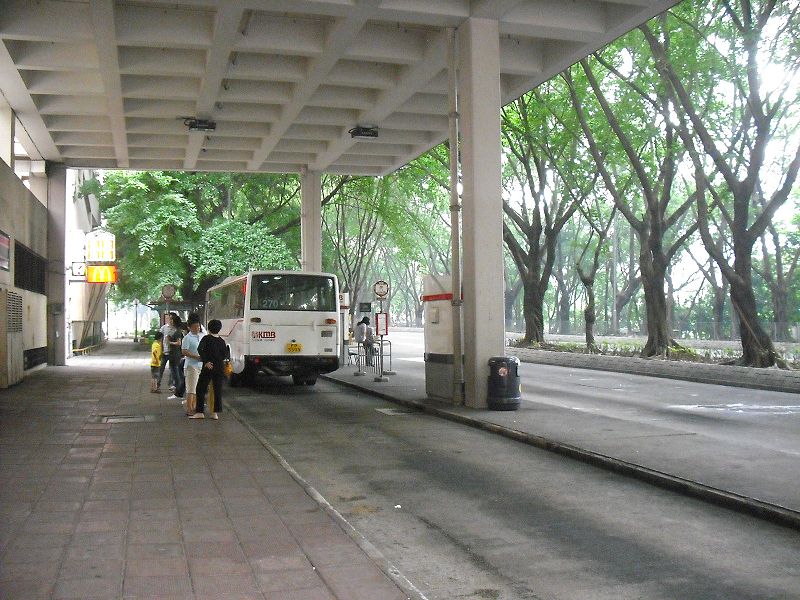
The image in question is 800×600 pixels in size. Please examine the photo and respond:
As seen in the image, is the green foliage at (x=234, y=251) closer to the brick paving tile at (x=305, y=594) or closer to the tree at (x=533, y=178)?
the tree at (x=533, y=178)

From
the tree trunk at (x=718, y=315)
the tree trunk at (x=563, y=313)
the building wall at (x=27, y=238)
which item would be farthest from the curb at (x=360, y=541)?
the tree trunk at (x=563, y=313)

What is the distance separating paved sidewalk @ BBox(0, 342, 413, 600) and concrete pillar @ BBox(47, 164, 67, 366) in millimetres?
16726

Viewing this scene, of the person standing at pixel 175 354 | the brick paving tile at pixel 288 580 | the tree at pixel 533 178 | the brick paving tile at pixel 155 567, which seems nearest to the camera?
the brick paving tile at pixel 288 580

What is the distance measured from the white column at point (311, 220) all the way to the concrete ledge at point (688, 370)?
978cm

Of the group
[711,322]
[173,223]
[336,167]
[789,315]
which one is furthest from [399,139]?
[789,315]

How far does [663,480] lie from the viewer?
8430 millimetres

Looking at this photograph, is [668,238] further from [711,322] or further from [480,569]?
[480,569]

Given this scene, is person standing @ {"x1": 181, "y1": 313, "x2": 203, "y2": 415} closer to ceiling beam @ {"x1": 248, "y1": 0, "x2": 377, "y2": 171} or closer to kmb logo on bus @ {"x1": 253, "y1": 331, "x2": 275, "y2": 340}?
kmb logo on bus @ {"x1": 253, "y1": 331, "x2": 275, "y2": 340}

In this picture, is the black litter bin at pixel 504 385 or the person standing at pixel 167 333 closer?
the black litter bin at pixel 504 385

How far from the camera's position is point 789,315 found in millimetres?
35469

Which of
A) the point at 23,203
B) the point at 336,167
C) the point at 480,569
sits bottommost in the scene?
the point at 480,569

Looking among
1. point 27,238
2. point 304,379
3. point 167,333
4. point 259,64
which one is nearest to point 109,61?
point 259,64

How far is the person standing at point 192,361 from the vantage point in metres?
13.8

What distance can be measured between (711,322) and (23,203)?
90.4 feet
